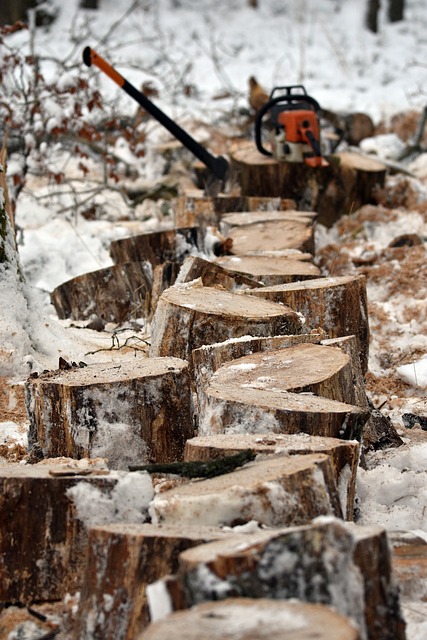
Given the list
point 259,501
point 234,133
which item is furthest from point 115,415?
point 234,133

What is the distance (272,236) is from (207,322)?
2.10 meters

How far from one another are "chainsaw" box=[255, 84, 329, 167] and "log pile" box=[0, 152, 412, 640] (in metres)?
3.21

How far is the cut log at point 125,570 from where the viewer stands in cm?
202

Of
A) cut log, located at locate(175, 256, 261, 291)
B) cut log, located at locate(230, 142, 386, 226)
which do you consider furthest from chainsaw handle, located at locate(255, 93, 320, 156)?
cut log, located at locate(175, 256, 261, 291)

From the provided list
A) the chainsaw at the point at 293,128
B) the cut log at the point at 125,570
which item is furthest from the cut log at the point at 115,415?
the chainsaw at the point at 293,128

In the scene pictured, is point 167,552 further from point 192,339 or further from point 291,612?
point 192,339

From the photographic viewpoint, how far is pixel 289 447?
8.16ft

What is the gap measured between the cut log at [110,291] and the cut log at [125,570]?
3.26 meters

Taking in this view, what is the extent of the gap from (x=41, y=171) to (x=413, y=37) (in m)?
11.9

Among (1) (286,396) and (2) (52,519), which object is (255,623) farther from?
(1) (286,396)

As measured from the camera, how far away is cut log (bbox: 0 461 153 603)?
2.36 m

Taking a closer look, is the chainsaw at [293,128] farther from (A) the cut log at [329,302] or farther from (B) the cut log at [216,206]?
(A) the cut log at [329,302]

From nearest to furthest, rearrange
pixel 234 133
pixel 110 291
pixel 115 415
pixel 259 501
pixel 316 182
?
pixel 259 501
pixel 115 415
pixel 110 291
pixel 316 182
pixel 234 133

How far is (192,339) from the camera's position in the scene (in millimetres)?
3672
